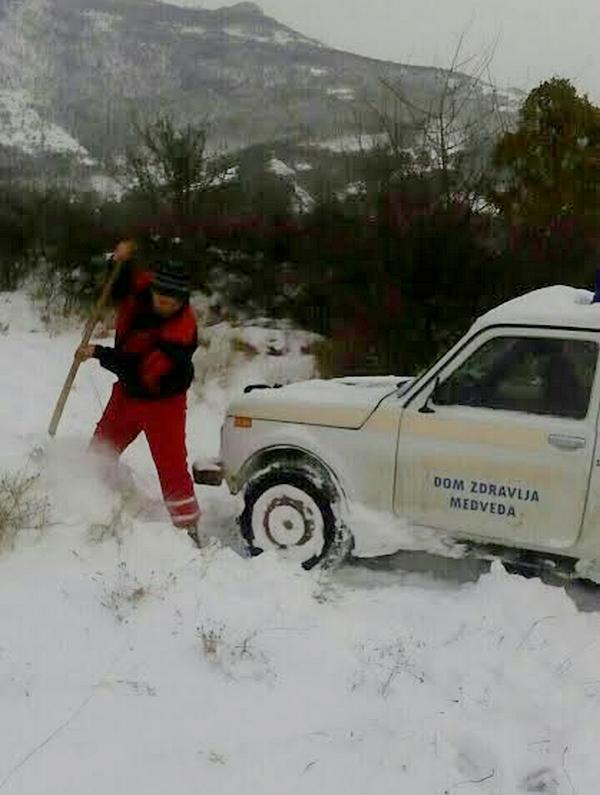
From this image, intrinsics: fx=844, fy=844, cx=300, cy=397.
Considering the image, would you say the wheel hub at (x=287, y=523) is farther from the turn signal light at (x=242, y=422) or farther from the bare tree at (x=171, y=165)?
the bare tree at (x=171, y=165)

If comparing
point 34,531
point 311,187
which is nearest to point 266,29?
point 311,187

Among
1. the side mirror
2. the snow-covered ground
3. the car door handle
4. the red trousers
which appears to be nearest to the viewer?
the snow-covered ground

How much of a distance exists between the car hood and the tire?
33 cm

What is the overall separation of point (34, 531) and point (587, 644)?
9.16 ft

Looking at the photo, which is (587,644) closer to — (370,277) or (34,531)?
(34,531)

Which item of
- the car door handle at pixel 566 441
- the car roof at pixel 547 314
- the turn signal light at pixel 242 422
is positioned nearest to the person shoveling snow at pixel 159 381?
the turn signal light at pixel 242 422

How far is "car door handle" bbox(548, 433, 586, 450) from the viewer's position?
13.4ft

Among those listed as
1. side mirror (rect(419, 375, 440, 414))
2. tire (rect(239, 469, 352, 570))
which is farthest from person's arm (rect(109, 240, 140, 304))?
side mirror (rect(419, 375, 440, 414))

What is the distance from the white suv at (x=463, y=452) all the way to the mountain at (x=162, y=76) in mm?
9101

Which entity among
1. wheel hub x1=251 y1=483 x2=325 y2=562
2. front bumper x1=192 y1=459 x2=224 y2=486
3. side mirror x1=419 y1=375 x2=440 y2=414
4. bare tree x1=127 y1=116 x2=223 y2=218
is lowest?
wheel hub x1=251 y1=483 x2=325 y2=562

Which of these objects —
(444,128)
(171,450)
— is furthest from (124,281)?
(444,128)

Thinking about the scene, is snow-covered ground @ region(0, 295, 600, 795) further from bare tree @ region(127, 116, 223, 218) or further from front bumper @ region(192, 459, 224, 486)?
bare tree @ region(127, 116, 223, 218)

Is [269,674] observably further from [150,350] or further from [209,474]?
[150,350]

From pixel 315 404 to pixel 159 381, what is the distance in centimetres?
90
